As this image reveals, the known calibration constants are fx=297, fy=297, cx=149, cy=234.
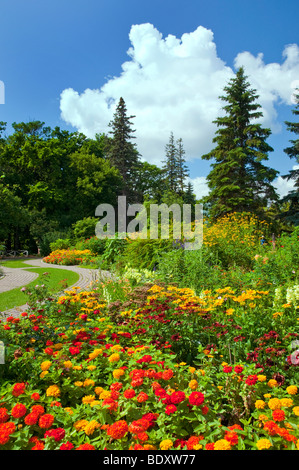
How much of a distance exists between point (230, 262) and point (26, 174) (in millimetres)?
21716

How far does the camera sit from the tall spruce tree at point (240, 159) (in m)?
17.7

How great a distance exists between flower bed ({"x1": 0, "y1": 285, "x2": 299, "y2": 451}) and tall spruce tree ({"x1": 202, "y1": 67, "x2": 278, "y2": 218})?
15468 mm

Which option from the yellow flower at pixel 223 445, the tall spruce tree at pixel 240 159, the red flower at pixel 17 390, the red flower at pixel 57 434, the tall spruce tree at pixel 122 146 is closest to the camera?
the yellow flower at pixel 223 445

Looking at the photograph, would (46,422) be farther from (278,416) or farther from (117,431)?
(278,416)

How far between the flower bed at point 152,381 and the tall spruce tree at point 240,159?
15468mm

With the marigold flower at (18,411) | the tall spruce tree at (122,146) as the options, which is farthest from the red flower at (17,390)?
the tall spruce tree at (122,146)

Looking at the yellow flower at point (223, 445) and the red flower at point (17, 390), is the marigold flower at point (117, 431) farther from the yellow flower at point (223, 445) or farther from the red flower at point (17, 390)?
the red flower at point (17, 390)

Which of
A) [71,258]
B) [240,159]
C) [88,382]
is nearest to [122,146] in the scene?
[240,159]

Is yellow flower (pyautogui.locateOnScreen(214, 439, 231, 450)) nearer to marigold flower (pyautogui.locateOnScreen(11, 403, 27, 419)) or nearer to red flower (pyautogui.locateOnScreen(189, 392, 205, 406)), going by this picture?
red flower (pyautogui.locateOnScreen(189, 392, 205, 406))

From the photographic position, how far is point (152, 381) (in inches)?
70.9

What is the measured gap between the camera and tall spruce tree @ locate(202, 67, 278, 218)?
17.7m
